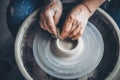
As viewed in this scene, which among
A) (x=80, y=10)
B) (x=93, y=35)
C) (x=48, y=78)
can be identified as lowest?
(x=48, y=78)

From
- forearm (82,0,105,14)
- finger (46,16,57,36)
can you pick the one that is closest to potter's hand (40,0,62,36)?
finger (46,16,57,36)

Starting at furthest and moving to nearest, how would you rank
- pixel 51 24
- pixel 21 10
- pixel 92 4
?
pixel 21 10 < pixel 92 4 < pixel 51 24

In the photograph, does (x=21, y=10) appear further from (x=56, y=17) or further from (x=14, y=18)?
(x=56, y=17)

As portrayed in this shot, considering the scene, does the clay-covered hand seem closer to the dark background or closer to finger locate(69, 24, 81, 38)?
finger locate(69, 24, 81, 38)

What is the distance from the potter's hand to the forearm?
0.14m

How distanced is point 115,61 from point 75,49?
22 cm

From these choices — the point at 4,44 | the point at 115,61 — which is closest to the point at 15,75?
the point at 4,44

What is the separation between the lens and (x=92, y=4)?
65.0 inches

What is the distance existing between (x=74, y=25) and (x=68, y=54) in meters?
0.15

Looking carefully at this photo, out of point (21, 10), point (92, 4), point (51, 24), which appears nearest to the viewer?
point (51, 24)

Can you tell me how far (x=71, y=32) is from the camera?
157 centimetres

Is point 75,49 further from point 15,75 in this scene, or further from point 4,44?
point 4,44

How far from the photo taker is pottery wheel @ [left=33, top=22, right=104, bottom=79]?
1.57 metres

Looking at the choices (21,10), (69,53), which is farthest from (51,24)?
(21,10)
